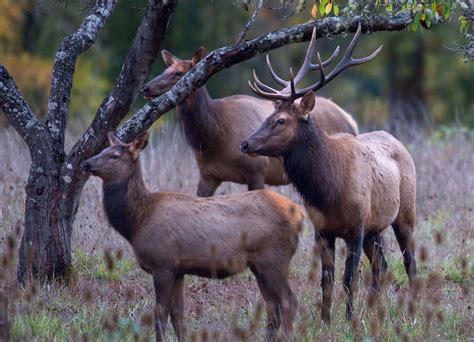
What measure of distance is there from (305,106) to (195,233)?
1.60m

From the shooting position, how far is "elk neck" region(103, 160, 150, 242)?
7.32 m

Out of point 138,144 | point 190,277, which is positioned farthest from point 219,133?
point 138,144

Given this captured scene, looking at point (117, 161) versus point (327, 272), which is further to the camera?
point (327, 272)

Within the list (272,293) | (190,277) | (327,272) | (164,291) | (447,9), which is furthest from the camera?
(190,277)

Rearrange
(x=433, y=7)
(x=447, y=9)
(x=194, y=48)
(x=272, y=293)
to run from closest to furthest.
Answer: (x=447, y=9)
(x=433, y=7)
(x=272, y=293)
(x=194, y=48)

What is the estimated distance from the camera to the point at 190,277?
9234 millimetres

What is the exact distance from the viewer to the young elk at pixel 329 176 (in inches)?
316

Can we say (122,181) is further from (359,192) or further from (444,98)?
(444,98)

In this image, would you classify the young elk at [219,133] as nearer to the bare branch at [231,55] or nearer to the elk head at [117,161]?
the bare branch at [231,55]

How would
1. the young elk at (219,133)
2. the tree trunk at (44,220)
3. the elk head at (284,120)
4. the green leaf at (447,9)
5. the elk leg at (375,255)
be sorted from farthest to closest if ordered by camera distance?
the young elk at (219,133) → the elk leg at (375,255) → the tree trunk at (44,220) → the elk head at (284,120) → the green leaf at (447,9)

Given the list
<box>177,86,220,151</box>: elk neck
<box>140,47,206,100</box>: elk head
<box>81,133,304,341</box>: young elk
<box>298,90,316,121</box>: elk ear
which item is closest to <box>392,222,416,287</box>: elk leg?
<box>298,90,316,121</box>: elk ear

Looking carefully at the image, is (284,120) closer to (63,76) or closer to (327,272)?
(327,272)

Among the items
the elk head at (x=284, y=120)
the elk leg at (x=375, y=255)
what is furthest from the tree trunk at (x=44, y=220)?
the elk leg at (x=375, y=255)

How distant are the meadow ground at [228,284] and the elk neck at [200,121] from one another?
951mm
